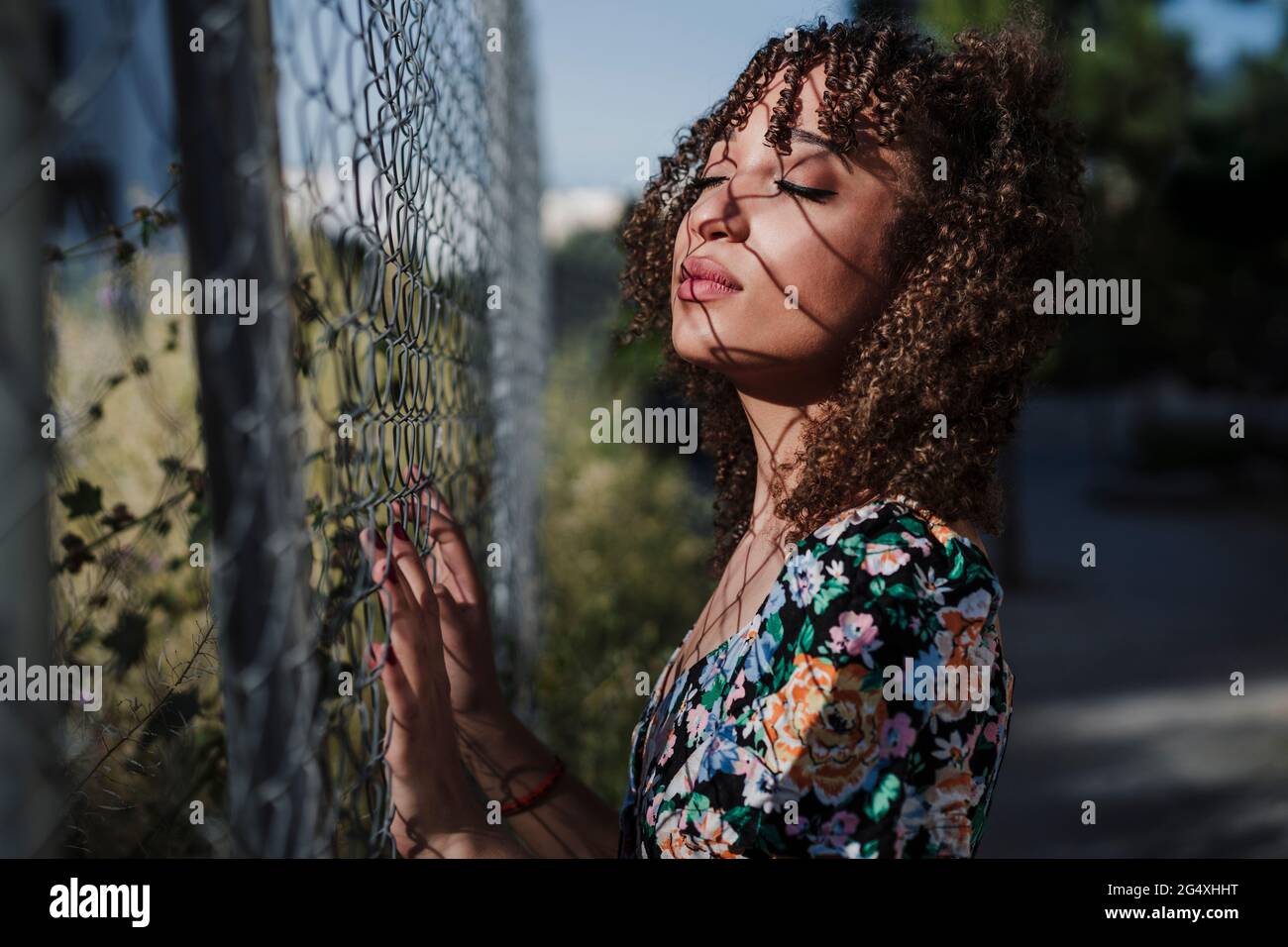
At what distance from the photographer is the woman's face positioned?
1.50 m

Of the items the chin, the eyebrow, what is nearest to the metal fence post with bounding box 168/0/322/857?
the chin

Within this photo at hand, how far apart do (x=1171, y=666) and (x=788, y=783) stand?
7.65m

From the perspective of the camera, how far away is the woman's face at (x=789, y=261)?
1496 mm

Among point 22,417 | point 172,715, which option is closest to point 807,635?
point 22,417

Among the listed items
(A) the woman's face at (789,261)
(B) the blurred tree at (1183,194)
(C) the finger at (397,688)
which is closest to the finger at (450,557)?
(C) the finger at (397,688)

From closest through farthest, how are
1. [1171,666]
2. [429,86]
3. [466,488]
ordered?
[429,86]
[466,488]
[1171,666]

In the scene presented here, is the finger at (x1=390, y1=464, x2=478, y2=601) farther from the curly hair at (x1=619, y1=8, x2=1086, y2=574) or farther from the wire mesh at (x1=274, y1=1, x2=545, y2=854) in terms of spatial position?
the curly hair at (x1=619, y1=8, x2=1086, y2=574)

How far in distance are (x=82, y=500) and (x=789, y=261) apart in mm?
1237

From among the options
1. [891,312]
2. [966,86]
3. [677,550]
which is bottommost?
[677,550]

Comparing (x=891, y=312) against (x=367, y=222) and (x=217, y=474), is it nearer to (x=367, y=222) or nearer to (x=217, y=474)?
(x=367, y=222)

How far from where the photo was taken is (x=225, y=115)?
0.89m

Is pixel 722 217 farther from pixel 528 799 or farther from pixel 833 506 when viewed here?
pixel 528 799

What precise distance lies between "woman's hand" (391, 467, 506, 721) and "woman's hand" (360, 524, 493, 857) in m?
0.22

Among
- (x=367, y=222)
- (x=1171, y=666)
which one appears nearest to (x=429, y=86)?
(x=367, y=222)
